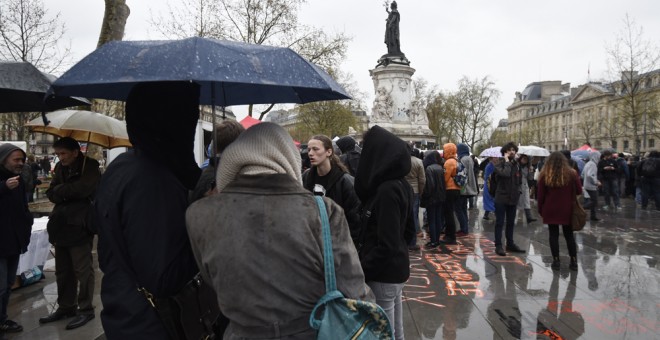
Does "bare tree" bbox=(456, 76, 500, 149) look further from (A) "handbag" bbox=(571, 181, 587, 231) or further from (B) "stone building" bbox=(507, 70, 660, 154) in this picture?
(A) "handbag" bbox=(571, 181, 587, 231)

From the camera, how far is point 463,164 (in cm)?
908

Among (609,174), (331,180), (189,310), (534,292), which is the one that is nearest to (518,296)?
(534,292)

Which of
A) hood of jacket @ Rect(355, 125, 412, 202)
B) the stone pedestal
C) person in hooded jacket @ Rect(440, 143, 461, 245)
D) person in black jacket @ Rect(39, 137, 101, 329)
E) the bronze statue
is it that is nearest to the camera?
hood of jacket @ Rect(355, 125, 412, 202)

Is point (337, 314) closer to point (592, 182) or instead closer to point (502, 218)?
point (502, 218)

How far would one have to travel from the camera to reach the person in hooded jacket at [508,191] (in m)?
7.11

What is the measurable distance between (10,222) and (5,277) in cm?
53

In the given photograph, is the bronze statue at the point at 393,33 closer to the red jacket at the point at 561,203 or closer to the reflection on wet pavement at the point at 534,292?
the reflection on wet pavement at the point at 534,292

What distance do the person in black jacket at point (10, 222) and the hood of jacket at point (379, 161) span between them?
10.9 feet

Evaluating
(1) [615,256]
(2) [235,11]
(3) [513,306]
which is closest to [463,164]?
(1) [615,256]

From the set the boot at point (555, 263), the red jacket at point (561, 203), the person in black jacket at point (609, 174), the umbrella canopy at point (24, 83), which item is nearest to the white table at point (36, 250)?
the umbrella canopy at point (24, 83)

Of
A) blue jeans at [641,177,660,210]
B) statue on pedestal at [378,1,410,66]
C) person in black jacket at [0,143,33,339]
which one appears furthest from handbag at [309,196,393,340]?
statue on pedestal at [378,1,410,66]

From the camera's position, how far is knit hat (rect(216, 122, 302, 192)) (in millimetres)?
1680

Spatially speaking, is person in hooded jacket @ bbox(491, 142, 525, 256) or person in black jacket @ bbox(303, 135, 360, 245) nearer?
person in black jacket @ bbox(303, 135, 360, 245)

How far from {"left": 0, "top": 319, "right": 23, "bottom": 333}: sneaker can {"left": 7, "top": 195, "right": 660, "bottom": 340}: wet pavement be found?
57mm
